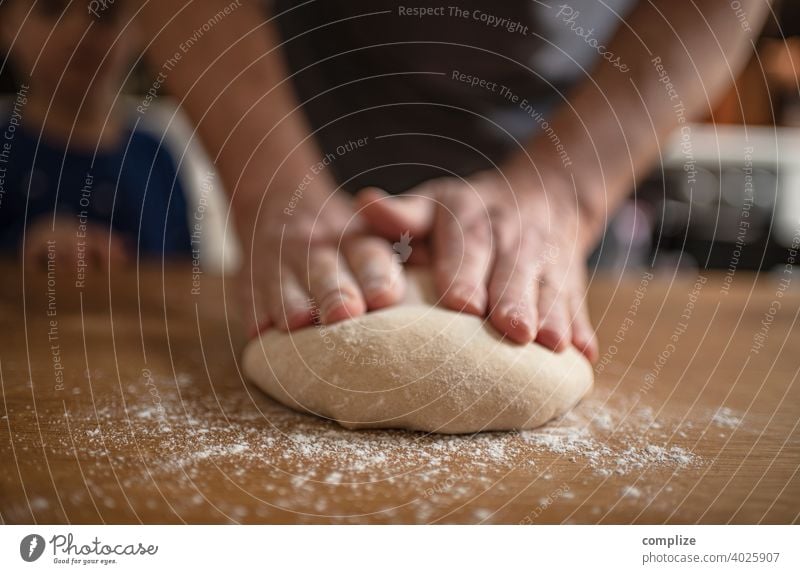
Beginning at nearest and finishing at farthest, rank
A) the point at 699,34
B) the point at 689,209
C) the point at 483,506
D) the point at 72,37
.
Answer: the point at 483,506 < the point at 699,34 < the point at 72,37 < the point at 689,209

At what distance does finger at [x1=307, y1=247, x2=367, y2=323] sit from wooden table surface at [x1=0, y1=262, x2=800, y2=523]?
85 mm

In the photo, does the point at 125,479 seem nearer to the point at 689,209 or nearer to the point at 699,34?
the point at 699,34

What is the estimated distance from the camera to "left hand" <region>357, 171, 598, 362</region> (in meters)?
0.52

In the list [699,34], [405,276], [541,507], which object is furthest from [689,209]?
[541,507]

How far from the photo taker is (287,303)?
0.55 meters

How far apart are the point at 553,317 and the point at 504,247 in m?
0.09

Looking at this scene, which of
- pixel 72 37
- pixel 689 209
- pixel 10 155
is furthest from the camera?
pixel 689 209

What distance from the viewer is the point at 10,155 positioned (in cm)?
143

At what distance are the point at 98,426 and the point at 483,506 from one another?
0.91 feet
